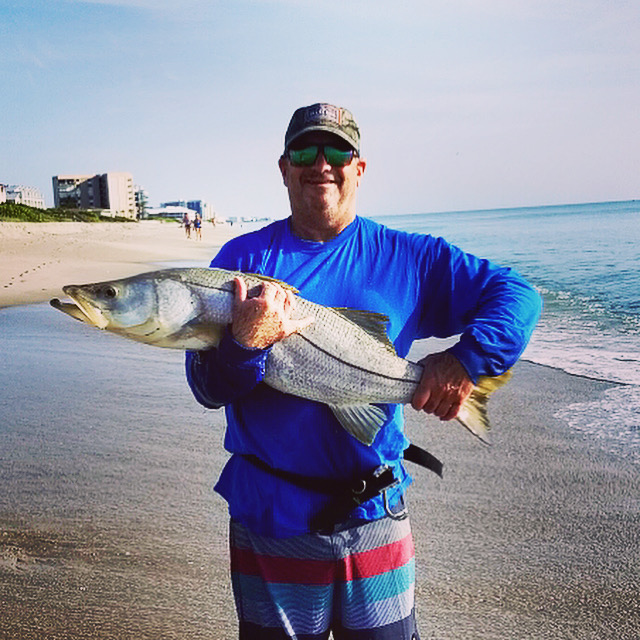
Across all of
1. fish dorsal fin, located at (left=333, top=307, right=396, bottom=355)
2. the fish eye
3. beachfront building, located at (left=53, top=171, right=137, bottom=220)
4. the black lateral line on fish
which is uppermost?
the fish eye

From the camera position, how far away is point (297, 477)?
256 cm

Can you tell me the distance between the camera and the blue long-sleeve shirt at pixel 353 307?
8.14ft

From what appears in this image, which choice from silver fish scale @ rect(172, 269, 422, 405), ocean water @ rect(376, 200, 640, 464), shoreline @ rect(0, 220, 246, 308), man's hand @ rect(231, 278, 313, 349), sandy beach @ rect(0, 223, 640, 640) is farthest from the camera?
shoreline @ rect(0, 220, 246, 308)

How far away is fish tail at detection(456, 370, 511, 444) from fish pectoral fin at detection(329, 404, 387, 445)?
320 mm

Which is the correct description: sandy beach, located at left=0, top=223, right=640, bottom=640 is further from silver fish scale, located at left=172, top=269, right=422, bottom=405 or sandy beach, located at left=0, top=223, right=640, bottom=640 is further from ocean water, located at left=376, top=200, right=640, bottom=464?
silver fish scale, located at left=172, top=269, right=422, bottom=405

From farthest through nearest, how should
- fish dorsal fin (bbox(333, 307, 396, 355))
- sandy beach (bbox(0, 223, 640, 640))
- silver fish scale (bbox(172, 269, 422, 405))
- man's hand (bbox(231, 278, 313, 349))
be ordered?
1. sandy beach (bbox(0, 223, 640, 640))
2. fish dorsal fin (bbox(333, 307, 396, 355))
3. silver fish scale (bbox(172, 269, 422, 405))
4. man's hand (bbox(231, 278, 313, 349))

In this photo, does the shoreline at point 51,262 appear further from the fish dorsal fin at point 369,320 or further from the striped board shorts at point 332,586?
the fish dorsal fin at point 369,320

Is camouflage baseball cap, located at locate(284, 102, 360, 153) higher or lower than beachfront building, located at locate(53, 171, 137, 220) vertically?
higher

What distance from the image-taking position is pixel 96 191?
17050 cm

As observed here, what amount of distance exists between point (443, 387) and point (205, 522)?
2.61 m

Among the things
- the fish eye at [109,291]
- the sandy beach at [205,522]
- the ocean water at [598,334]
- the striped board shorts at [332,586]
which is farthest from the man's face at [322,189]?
Answer: the ocean water at [598,334]

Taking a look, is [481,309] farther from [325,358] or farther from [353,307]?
[325,358]

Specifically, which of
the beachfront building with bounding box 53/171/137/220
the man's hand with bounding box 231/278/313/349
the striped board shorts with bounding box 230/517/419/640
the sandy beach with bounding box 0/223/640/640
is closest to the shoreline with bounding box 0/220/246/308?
the sandy beach with bounding box 0/223/640/640

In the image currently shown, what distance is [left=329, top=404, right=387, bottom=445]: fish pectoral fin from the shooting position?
8.13 ft
